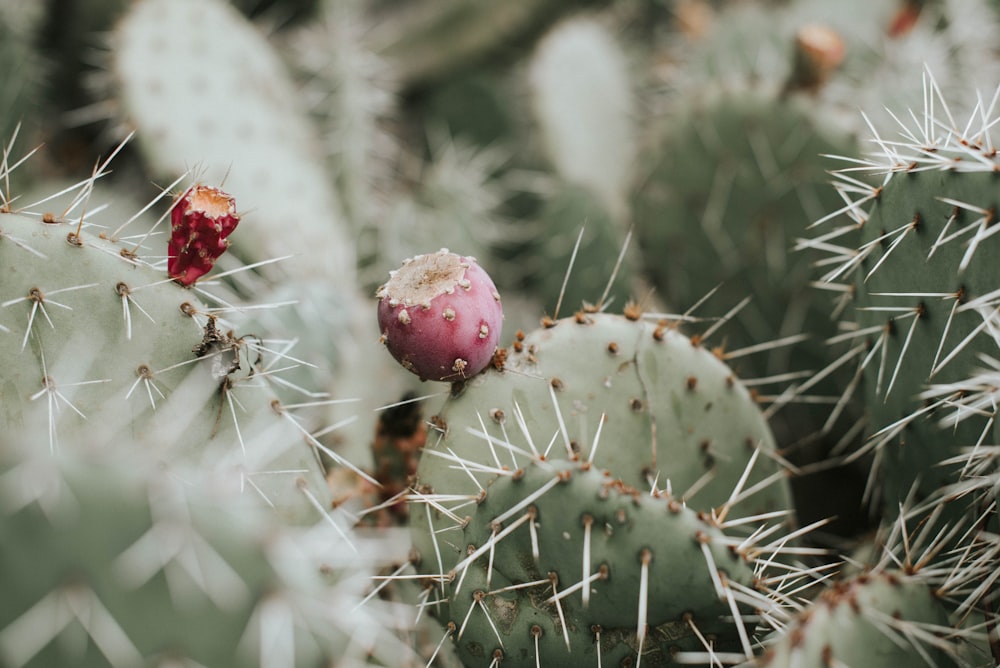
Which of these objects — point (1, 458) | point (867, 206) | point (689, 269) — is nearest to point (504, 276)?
point (689, 269)

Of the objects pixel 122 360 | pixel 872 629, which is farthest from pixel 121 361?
pixel 872 629

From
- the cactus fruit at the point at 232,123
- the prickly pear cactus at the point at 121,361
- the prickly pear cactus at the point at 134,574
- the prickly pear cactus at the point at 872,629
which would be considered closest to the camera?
the prickly pear cactus at the point at 134,574

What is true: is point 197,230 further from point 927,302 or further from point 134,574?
point 927,302

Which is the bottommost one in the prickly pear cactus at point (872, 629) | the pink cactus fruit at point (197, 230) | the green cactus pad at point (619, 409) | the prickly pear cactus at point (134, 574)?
the prickly pear cactus at point (872, 629)

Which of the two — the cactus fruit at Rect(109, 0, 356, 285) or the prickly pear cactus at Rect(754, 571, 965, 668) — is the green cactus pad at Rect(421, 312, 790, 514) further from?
the cactus fruit at Rect(109, 0, 356, 285)

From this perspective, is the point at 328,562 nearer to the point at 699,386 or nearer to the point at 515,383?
the point at 515,383

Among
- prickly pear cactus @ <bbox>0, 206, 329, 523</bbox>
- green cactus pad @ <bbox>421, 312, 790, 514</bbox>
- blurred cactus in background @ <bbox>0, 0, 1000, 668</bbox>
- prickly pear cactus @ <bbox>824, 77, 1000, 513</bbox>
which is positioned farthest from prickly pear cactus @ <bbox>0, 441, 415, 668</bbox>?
prickly pear cactus @ <bbox>824, 77, 1000, 513</bbox>

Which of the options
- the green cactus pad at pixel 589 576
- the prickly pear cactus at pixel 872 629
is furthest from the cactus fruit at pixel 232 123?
Result: the prickly pear cactus at pixel 872 629

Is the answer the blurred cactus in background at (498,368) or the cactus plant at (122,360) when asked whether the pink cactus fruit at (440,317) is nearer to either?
the blurred cactus in background at (498,368)
